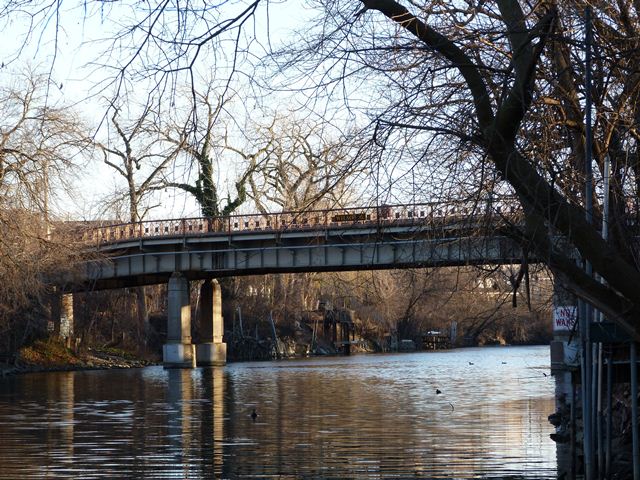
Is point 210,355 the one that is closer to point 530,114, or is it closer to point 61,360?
point 61,360

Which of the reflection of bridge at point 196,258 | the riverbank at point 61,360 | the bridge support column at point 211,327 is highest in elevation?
the reflection of bridge at point 196,258

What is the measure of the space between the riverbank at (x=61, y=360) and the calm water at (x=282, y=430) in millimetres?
17960

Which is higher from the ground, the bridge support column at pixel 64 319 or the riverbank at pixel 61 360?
the bridge support column at pixel 64 319

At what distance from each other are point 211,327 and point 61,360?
10.6 meters

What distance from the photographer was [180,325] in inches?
2852

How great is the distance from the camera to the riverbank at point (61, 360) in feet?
224

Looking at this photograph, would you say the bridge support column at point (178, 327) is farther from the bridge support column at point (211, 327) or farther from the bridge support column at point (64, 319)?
the bridge support column at point (64, 319)

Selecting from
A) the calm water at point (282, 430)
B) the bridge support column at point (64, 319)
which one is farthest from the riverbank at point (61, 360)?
the calm water at point (282, 430)

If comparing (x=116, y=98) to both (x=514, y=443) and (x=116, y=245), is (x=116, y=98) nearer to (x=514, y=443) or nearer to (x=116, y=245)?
(x=514, y=443)

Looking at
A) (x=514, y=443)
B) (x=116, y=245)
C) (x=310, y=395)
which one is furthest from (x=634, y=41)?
(x=116, y=245)

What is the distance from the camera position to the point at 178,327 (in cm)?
7262

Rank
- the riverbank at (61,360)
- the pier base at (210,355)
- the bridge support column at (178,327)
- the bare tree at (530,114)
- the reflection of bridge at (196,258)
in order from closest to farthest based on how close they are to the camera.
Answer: the bare tree at (530,114) < the reflection of bridge at (196,258) < the riverbank at (61,360) < the bridge support column at (178,327) < the pier base at (210,355)

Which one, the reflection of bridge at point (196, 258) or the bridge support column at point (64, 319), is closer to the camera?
the reflection of bridge at point (196, 258)

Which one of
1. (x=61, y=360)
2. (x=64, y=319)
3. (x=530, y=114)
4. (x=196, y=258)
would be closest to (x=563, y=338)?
(x=530, y=114)
